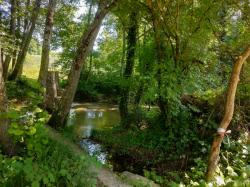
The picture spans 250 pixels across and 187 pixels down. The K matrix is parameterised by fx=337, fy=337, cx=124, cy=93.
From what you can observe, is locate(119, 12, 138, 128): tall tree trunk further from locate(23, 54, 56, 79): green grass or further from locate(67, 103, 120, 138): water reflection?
locate(23, 54, 56, 79): green grass

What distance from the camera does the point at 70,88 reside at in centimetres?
788

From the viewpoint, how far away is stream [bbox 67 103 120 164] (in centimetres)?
855

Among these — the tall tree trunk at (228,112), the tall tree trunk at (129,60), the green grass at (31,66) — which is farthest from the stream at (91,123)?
the green grass at (31,66)

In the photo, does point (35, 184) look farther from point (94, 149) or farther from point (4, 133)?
point (94, 149)

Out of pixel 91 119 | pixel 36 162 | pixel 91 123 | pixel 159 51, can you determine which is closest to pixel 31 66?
pixel 91 119

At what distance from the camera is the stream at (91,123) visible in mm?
8554

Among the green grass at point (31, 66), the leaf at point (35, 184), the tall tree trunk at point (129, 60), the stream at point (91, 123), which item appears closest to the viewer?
the leaf at point (35, 184)

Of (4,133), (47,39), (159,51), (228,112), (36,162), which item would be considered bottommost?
(36,162)

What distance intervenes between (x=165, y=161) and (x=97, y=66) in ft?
48.6

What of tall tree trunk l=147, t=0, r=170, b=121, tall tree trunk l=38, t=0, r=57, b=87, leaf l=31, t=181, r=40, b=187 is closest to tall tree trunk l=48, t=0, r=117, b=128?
tall tree trunk l=147, t=0, r=170, b=121

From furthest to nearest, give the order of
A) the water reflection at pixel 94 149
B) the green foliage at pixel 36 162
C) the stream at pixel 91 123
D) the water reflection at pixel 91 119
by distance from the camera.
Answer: the water reflection at pixel 91 119, the stream at pixel 91 123, the water reflection at pixel 94 149, the green foliage at pixel 36 162

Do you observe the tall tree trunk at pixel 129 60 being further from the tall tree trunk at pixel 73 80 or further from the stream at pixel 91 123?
the tall tree trunk at pixel 73 80

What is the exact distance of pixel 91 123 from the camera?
1234cm

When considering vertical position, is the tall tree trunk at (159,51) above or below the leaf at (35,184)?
above
